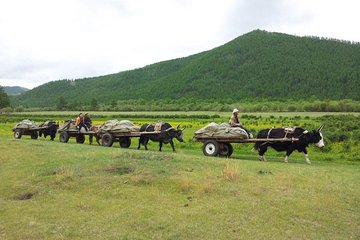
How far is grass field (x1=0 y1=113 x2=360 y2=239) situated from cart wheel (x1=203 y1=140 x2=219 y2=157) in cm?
381

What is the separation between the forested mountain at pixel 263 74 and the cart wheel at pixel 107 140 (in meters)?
102

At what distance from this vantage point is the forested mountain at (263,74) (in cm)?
13112

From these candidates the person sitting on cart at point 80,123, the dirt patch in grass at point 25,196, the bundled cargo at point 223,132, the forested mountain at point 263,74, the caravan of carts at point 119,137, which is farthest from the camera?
the forested mountain at point 263,74

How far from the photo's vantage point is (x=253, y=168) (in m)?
15.3

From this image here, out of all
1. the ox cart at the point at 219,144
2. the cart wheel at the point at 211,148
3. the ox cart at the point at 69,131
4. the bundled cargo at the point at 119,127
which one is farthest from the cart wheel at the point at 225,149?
the ox cart at the point at 69,131

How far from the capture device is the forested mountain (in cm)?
13112

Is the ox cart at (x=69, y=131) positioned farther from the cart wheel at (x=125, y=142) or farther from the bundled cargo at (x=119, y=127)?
the bundled cargo at (x=119, y=127)

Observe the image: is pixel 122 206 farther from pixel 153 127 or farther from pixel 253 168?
pixel 153 127

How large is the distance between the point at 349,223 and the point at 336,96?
11601 cm

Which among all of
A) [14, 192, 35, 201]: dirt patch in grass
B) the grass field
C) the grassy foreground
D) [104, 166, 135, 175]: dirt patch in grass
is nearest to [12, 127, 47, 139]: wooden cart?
the grass field

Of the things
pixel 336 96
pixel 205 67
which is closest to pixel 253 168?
pixel 336 96

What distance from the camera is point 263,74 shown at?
5876 inches

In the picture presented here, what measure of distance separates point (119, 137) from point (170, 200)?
13.9 metres

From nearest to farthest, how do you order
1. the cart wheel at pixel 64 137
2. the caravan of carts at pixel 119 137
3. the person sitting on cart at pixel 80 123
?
the caravan of carts at pixel 119 137 → the person sitting on cart at pixel 80 123 → the cart wheel at pixel 64 137
